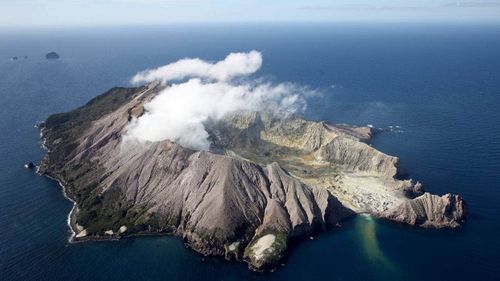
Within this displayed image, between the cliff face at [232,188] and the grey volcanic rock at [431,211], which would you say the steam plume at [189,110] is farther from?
the grey volcanic rock at [431,211]

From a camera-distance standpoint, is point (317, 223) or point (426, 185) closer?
point (317, 223)

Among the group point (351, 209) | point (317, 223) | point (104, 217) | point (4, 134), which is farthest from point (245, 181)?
point (4, 134)

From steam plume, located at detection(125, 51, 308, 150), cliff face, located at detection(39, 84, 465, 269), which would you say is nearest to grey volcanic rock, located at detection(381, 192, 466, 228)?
cliff face, located at detection(39, 84, 465, 269)

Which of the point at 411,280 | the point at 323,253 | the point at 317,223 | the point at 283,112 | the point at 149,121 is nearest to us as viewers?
the point at 411,280

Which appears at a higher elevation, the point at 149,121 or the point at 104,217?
the point at 149,121

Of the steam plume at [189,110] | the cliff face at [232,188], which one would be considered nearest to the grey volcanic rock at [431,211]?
the cliff face at [232,188]

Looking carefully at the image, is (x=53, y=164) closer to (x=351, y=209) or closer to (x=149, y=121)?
(x=149, y=121)
